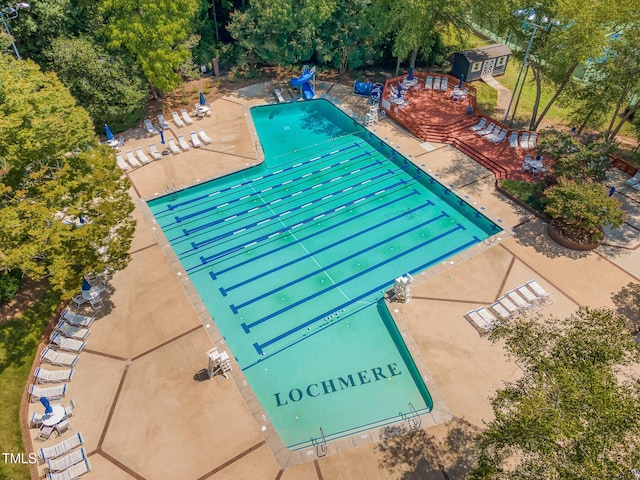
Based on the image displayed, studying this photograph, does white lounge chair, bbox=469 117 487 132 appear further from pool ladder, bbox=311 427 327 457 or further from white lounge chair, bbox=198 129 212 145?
pool ladder, bbox=311 427 327 457

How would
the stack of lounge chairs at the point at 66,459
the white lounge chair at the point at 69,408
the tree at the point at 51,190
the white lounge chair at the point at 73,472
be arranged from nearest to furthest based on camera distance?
the white lounge chair at the point at 73,472 < the stack of lounge chairs at the point at 66,459 < the white lounge chair at the point at 69,408 < the tree at the point at 51,190

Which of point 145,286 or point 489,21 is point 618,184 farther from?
point 145,286

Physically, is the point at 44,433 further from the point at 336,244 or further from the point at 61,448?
the point at 336,244

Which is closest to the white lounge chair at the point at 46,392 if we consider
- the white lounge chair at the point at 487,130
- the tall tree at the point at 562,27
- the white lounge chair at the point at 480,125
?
the white lounge chair at the point at 487,130

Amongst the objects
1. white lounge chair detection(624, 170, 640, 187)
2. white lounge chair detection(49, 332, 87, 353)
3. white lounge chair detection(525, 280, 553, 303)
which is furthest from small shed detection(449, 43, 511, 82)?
white lounge chair detection(49, 332, 87, 353)

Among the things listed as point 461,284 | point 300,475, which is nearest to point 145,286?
point 300,475

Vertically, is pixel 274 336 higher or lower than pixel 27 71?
lower

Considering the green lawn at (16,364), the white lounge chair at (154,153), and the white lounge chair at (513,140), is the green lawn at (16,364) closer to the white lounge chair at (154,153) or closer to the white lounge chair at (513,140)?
the white lounge chair at (154,153)

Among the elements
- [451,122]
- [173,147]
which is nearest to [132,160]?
[173,147]
